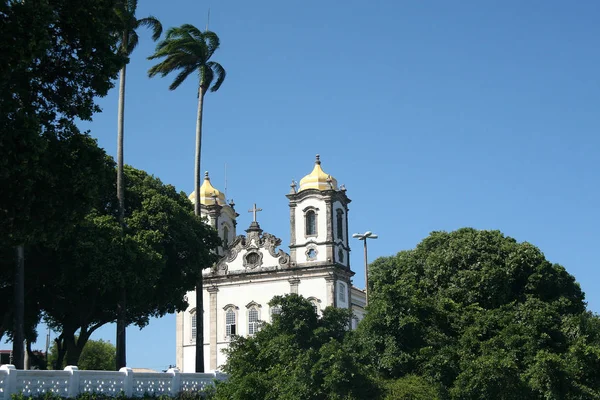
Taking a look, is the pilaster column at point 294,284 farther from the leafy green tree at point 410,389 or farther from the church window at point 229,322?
the leafy green tree at point 410,389

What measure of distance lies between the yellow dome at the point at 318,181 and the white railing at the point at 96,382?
32.4m

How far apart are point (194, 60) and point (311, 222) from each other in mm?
21085

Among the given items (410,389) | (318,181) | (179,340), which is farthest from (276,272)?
(410,389)

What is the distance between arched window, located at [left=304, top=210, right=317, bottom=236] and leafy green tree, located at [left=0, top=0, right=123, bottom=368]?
4062cm

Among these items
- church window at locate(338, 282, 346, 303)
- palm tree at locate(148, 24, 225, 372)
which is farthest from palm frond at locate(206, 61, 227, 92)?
church window at locate(338, 282, 346, 303)

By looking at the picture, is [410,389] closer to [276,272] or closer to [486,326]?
[486,326]

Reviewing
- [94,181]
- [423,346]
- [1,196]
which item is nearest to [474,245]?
[423,346]

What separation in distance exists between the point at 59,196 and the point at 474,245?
1653cm

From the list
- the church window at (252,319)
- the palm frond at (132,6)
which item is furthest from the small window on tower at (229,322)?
the palm frond at (132,6)

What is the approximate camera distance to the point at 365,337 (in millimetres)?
27188

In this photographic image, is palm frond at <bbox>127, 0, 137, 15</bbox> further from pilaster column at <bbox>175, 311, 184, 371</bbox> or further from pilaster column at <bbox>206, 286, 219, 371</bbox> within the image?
pilaster column at <bbox>175, 311, 184, 371</bbox>

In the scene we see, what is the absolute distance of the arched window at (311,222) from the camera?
59.4 meters

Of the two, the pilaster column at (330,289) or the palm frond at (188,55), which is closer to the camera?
the palm frond at (188,55)

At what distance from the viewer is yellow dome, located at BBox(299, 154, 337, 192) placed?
195 feet
